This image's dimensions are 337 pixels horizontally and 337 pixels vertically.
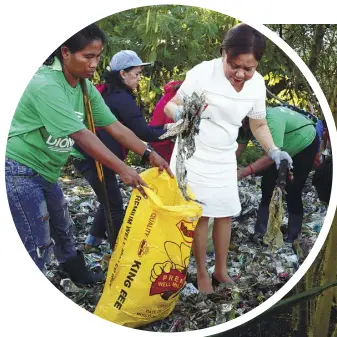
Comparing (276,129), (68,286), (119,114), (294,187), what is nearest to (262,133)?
(276,129)

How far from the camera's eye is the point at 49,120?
7.37 feet

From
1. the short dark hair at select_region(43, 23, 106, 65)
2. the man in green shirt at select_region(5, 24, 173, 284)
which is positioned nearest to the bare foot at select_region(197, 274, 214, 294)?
the man in green shirt at select_region(5, 24, 173, 284)

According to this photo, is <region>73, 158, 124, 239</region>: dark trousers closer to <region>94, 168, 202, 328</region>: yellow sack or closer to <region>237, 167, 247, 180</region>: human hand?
<region>94, 168, 202, 328</region>: yellow sack

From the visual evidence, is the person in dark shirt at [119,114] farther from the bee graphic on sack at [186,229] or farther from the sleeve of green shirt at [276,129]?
the sleeve of green shirt at [276,129]

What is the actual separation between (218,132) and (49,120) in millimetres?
533

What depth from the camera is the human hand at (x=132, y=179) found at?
2330mm

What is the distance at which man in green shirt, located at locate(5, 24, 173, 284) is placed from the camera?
7.39 feet

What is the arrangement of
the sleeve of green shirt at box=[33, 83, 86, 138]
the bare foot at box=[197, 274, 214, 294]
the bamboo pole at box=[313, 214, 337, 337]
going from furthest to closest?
the bamboo pole at box=[313, 214, 337, 337]
the bare foot at box=[197, 274, 214, 294]
the sleeve of green shirt at box=[33, 83, 86, 138]

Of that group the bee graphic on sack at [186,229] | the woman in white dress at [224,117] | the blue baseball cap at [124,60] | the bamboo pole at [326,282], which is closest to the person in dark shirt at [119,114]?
the blue baseball cap at [124,60]

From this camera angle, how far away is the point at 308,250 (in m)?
2.43

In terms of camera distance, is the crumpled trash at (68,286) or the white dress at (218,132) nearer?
the white dress at (218,132)

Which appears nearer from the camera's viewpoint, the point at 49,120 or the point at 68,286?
the point at 49,120

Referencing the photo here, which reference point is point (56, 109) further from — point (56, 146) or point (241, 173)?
point (241, 173)

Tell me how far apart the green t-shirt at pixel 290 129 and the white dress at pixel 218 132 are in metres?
0.06
